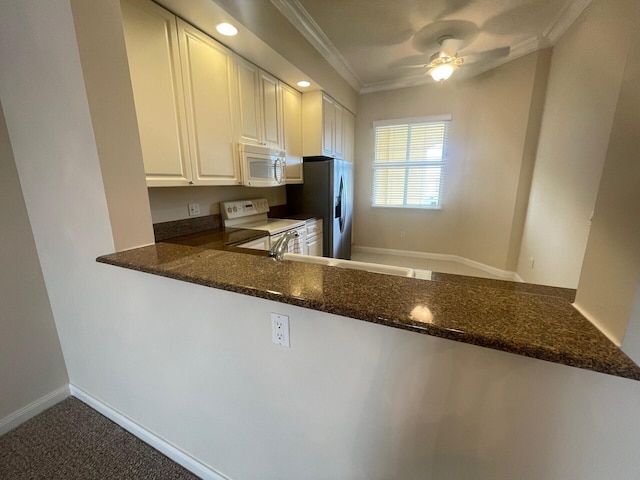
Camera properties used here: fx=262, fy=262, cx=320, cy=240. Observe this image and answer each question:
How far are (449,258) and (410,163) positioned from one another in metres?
1.73

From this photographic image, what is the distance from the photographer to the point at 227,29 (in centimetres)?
195

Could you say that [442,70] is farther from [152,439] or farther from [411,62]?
[152,439]

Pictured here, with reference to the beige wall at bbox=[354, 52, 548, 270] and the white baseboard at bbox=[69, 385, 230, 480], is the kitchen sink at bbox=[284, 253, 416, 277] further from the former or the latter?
the beige wall at bbox=[354, 52, 548, 270]

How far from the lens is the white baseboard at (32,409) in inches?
58.6

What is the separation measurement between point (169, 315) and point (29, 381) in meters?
1.28

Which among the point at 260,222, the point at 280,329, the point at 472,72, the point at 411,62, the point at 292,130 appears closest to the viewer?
the point at 280,329

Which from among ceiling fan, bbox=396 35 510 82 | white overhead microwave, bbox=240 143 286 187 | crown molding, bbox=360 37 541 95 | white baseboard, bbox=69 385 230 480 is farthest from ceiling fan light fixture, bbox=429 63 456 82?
white baseboard, bbox=69 385 230 480

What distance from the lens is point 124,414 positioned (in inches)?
58.4

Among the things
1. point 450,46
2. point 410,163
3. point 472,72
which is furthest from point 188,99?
point 472,72

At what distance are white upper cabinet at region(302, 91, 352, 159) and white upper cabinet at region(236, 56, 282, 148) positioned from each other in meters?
0.52

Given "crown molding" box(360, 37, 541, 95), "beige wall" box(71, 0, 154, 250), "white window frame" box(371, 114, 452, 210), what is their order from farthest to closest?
"white window frame" box(371, 114, 452, 210)
"crown molding" box(360, 37, 541, 95)
"beige wall" box(71, 0, 154, 250)

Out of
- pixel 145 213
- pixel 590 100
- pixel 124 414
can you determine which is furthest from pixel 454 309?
pixel 590 100

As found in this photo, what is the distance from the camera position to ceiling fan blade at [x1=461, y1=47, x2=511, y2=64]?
10.5ft

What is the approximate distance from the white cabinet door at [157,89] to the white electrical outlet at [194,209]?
474 millimetres
